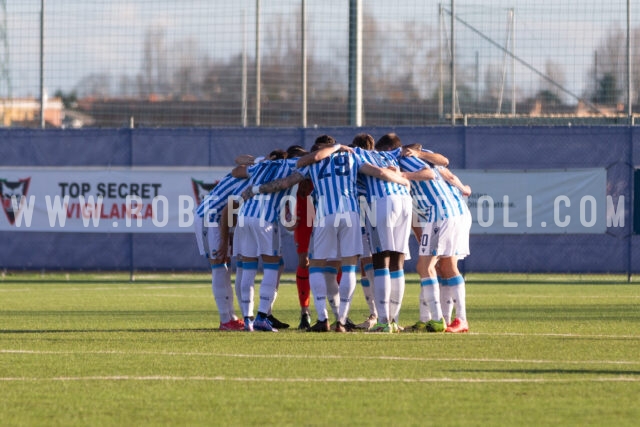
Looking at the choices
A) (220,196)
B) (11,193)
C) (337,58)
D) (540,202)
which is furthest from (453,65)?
(220,196)

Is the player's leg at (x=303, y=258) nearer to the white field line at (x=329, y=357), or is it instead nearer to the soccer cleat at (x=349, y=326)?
the soccer cleat at (x=349, y=326)

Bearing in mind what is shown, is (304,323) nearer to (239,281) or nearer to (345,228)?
(239,281)

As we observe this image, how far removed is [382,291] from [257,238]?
147 cm

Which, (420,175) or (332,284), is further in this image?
(332,284)

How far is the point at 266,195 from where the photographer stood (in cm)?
1320

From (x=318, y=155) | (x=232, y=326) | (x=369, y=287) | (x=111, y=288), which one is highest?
(x=318, y=155)

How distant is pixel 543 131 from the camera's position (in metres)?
23.9

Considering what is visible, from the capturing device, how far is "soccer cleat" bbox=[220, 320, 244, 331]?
43.3ft

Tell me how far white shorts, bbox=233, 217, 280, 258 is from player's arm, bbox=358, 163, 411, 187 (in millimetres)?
1185

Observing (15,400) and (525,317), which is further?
(525,317)

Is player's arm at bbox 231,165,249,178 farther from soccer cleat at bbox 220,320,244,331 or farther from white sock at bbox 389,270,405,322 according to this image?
white sock at bbox 389,270,405,322

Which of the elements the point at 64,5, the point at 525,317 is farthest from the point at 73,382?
the point at 64,5

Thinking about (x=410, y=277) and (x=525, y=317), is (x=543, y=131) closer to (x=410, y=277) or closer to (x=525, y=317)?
(x=410, y=277)

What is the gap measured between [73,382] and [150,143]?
649 inches
